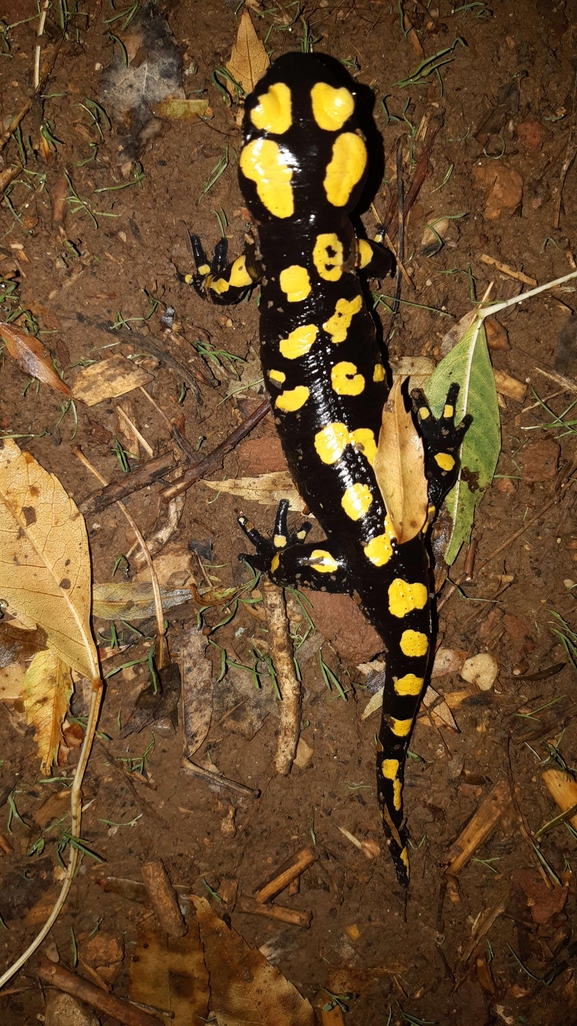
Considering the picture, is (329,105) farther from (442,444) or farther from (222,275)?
(442,444)

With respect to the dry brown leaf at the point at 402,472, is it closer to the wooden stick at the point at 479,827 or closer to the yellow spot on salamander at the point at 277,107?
the yellow spot on salamander at the point at 277,107

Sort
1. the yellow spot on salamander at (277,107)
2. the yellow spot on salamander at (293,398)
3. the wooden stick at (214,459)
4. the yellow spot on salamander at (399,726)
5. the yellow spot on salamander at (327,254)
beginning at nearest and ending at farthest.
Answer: the yellow spot on salamander at (277,107)
the yellow spot on salamander at (327,254)
the yellow spot on salamander at (293,398)
the yellow spot on salamander at (399,726)
the wooden stick at (214,459)

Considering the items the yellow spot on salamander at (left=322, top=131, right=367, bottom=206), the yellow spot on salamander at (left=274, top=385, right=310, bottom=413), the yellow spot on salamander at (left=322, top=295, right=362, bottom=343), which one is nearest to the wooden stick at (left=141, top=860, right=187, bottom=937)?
the yellow spot on salamander at (left=274, top=385, right=310, bottom=413)

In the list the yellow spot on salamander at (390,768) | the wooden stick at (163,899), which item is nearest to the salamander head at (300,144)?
the yellow spot on salamander at (390,768)

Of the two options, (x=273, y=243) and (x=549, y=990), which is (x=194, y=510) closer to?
(x=273, y=243)

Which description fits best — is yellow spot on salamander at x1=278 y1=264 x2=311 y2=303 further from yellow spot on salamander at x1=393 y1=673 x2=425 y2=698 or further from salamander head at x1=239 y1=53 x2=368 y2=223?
yellow spot on salamander at x1=393 y1=673 x2=425 y2=698
